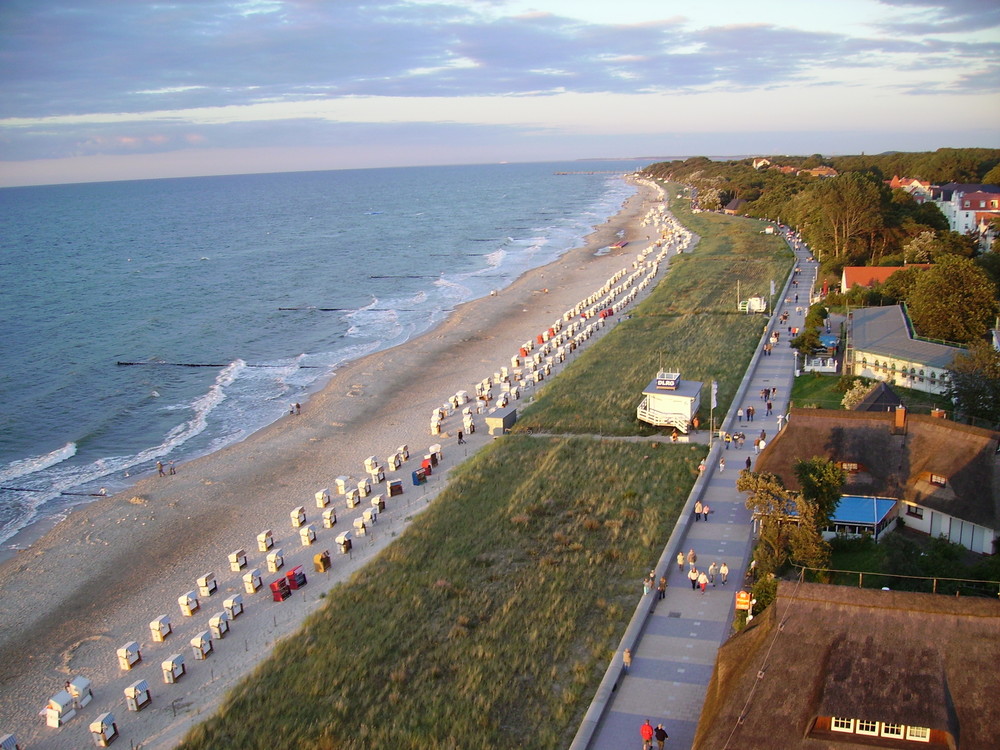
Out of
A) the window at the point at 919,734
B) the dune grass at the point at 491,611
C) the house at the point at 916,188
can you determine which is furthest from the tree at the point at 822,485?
the house at the point at 916,188

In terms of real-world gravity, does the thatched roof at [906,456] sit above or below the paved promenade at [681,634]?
above

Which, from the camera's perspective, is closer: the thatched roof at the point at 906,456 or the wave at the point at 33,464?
the thatched roof at the point at 906,456

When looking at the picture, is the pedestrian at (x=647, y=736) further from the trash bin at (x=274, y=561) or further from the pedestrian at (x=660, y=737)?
the trash bin at (x=274, y=561)

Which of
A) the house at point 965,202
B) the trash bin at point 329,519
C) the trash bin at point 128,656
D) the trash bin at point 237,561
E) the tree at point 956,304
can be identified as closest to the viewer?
the trash bin at point 128,656

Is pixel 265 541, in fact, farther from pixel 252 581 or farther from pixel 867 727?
pixel 867 727

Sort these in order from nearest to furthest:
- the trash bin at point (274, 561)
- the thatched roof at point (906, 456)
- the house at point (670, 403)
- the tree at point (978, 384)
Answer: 1. the thatched roof at point (906, 456)
2. the trash bin at point (274, 561)
3. the tree at point (978, 384)
4. the house at point (670, 403)

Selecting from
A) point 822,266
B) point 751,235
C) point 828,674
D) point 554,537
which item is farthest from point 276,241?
point 828,674

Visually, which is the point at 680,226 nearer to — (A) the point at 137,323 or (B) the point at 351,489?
(A) the point at 137,323

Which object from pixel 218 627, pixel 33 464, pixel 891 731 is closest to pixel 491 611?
pixel 218 627
